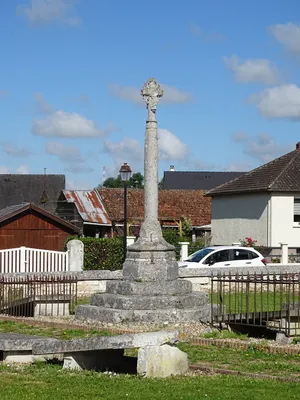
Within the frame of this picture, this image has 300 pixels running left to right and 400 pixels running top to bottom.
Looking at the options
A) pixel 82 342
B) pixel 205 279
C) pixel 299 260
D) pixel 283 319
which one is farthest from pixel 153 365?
pixel 299 260

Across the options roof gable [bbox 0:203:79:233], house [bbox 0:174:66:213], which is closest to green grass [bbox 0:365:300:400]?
roof gable [bbox 0:203:79:233]

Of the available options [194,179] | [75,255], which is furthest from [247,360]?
[194,179]

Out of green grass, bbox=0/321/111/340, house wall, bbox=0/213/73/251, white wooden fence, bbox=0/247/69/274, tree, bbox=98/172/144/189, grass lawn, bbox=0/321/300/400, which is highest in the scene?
tree, bbox=98/172/144/189

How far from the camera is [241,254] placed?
2730cm

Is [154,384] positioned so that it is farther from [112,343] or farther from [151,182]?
[151,182]

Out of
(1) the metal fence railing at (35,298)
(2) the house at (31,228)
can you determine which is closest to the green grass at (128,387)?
(1) the metal fence railing at (35,298)

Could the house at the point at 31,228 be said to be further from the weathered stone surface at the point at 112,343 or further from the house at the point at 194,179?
the house at the point at 194,179

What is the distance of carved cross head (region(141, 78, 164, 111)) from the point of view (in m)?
18.0

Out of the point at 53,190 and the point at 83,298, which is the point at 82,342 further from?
the point at 53,190

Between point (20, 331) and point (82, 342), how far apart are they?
530cm

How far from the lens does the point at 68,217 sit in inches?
2072

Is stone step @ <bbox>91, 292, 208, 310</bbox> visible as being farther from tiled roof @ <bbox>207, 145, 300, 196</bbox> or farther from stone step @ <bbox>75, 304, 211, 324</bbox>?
tiled roof @ <bbox>207, 145, 300, 196</bbox>

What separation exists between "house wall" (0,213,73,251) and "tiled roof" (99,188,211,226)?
14074 mm

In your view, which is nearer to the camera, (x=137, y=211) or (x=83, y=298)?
(x=83, y=298)
